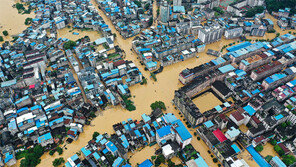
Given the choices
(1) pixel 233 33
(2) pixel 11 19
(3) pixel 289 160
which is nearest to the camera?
(3) pixel 289 160

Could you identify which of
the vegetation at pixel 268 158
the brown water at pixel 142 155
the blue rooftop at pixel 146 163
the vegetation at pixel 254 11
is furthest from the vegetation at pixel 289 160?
the vegetation at pixel 254 11

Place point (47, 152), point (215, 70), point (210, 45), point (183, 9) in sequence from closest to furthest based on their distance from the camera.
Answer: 1. point (47, 152)
2. point (215, 70)
3. point (210, 45)
4. point (183, 9)

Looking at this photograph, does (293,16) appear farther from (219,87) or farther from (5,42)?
(5,42)

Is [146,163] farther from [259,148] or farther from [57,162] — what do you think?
[259,148]

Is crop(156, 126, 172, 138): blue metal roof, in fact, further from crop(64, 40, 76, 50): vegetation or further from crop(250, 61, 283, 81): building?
crop(64, 40, 76, 50): vegetation

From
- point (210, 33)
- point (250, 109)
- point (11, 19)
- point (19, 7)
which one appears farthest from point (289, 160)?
point (19, 7)

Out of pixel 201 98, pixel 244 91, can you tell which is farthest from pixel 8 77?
pixel 244 91
